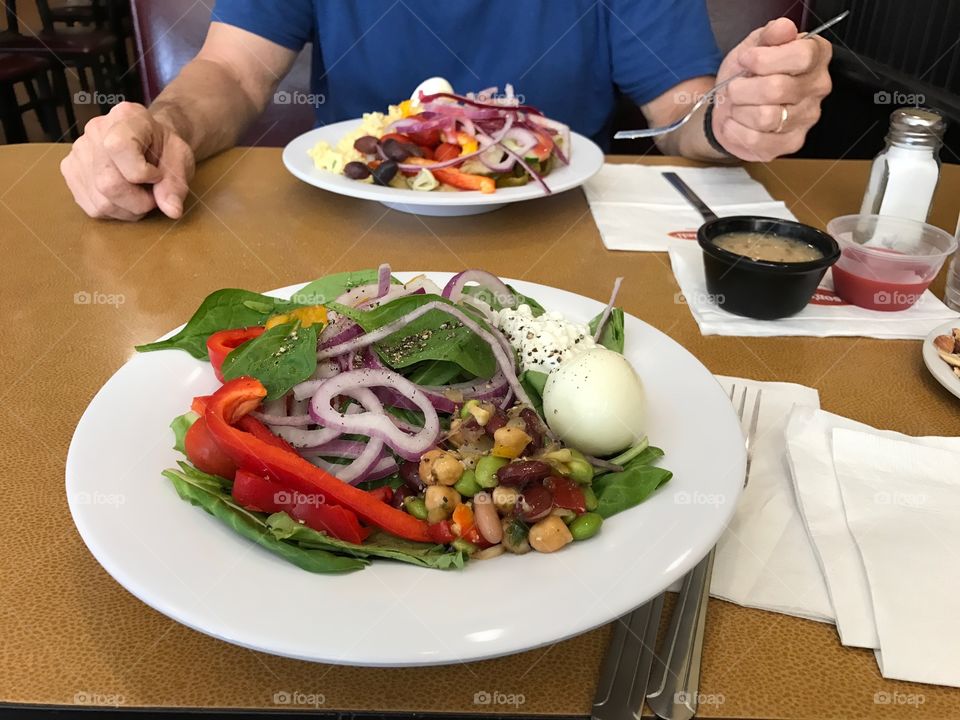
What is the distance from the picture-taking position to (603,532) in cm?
83

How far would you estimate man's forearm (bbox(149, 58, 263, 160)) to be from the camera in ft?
6.79

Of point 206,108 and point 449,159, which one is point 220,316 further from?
point 206,108

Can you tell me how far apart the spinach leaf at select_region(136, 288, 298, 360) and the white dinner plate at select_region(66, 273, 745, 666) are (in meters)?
0.15

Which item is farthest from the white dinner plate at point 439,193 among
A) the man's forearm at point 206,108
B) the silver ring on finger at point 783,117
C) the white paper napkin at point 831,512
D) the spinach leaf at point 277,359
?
the white paper napkin at point 831,512

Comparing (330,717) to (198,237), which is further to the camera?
(198,237)

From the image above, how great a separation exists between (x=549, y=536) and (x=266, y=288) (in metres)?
0.96

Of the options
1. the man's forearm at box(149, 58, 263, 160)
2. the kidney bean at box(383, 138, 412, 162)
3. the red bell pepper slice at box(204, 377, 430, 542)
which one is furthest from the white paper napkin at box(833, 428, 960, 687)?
the man's forearm at box(149, 58, 263, 160)

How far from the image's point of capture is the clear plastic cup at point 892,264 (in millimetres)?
1468

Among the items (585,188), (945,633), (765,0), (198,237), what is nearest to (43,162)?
(198,237)

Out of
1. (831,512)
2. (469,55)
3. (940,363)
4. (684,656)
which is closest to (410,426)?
(684,656)

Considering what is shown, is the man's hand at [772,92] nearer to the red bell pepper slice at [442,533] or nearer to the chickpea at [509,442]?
the chickpea at [509,442]

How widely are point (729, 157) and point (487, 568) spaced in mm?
1746

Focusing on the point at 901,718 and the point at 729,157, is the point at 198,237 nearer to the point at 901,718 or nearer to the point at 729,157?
the point at 729,157

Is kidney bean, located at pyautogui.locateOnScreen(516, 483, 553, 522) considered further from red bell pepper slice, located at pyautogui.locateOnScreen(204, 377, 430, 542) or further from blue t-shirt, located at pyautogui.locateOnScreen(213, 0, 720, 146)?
blue t-shirt, located at pyautogui.locateOnScreen(213, 0, 720, 146)
